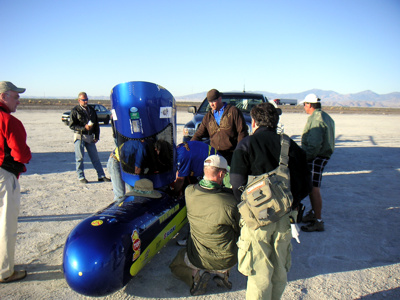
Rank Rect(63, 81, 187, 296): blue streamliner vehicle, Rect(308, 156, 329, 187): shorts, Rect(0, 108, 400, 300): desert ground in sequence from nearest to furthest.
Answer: Rect(63, 81, 187, 296): blue streamliner vehicle
Rect(0, 108, 400, 300): desert ground
Rect(308, 156, 329, 187): shorts

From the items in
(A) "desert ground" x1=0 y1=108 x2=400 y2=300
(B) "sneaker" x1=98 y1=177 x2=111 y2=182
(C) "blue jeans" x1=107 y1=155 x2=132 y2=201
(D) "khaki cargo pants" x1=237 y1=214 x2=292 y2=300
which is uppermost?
(C) "blue jeans" x1=107 y1=155 x2=132 y2=201

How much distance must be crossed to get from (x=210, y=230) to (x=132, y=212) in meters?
0.82

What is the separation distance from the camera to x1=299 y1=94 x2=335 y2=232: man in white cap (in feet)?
13.8

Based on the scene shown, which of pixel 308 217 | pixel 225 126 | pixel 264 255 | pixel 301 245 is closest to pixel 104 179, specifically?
pixel 225 126

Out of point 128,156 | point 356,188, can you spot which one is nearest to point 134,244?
point 128,156

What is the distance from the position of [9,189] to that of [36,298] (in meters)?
1.12

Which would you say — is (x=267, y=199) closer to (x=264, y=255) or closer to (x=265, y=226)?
(x=265, y=226)

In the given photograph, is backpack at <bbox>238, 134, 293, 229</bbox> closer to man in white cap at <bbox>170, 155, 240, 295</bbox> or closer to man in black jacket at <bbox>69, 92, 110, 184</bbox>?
man in white cap at <bbox>170, 155, 240, 295</bbox>

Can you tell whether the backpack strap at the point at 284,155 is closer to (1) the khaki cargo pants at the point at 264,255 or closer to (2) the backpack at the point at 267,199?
(2) the backpack at the point at 267,199

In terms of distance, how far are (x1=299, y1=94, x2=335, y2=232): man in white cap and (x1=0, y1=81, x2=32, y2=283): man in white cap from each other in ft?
12.0

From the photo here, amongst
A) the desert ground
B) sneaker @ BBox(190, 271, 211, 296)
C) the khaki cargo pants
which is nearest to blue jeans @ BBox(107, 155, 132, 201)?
the desert ground

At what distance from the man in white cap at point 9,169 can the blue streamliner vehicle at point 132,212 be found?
0.85 metres

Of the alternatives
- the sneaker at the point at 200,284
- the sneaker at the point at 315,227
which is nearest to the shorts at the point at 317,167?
the sneaker at the point at 315,227

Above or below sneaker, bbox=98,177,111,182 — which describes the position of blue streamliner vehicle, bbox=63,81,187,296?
above
